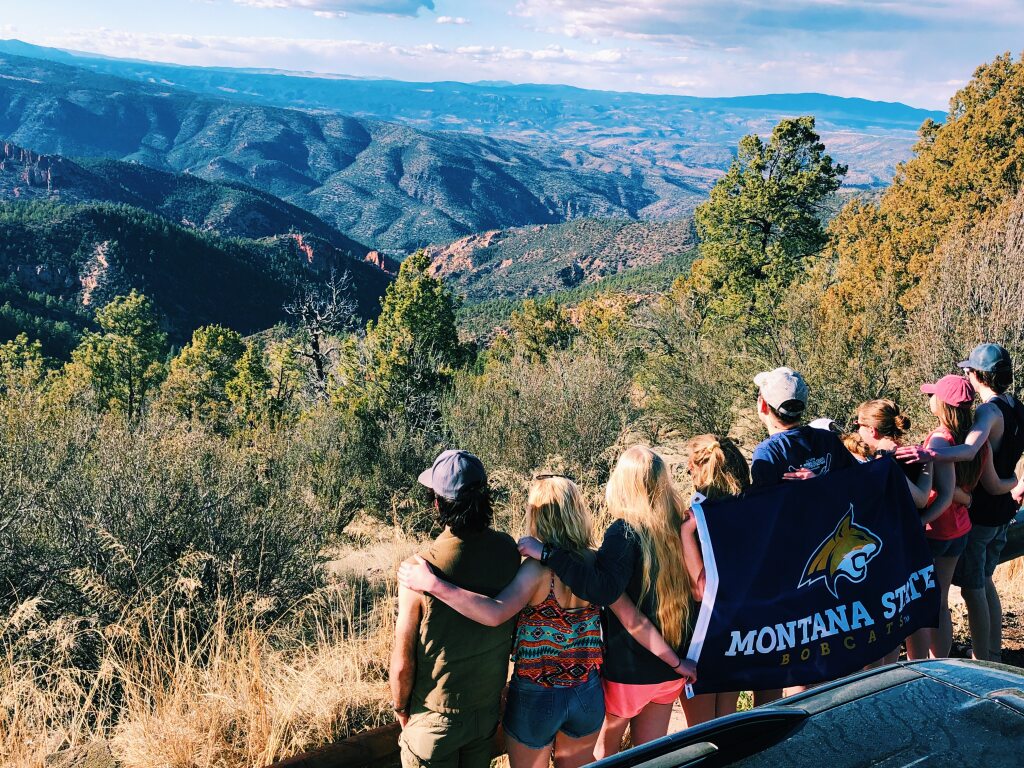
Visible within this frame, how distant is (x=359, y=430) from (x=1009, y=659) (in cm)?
1501

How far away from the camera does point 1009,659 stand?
13.1 ft

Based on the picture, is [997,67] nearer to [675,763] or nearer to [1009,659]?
[1009,659]

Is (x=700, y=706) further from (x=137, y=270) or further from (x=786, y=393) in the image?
(x=137, y=270)

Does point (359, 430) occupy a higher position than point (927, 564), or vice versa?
point (927, 564)

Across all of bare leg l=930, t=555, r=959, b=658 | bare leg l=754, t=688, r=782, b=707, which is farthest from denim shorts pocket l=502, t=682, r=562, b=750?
bare leg l=930, t=555, r=959, b=658

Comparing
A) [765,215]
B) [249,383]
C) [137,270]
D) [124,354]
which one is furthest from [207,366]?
[137,270]

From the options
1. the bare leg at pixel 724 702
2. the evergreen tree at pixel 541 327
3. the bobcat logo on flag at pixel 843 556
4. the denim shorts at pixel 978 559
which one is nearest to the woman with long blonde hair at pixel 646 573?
the bare leg at pixel 724 702

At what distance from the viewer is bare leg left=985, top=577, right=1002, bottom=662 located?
370cm

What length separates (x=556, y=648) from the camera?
2.60 m

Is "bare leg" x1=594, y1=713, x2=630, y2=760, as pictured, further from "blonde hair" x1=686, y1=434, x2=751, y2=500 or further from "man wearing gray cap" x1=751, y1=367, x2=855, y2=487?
"man wearing gray cap" x1=751, y1=367, x2=855, y2=487

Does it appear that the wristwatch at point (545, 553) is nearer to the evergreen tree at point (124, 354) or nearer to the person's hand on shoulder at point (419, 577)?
the person's hand on shoulder at point (419, 577)

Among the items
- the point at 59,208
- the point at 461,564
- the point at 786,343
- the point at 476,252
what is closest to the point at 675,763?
the point at 461,564

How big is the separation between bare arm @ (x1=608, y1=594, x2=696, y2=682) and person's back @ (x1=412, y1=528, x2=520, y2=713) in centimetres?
49

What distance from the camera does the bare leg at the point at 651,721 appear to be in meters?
2.85
